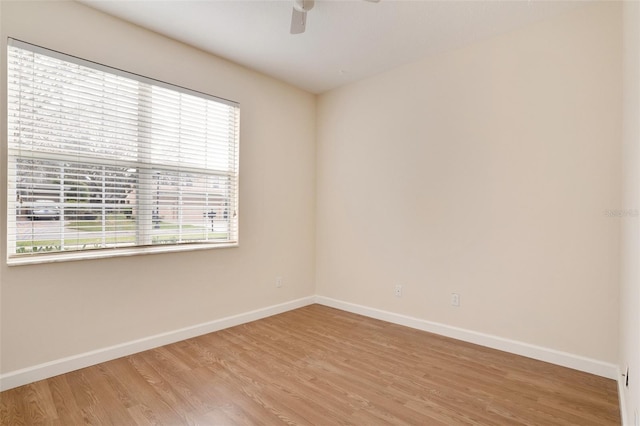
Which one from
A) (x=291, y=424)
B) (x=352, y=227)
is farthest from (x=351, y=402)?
(x=352, y=227)

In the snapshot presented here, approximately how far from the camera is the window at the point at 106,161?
2.33 meters

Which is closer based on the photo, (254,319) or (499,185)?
(499,185)

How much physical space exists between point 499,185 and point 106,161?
3.39m

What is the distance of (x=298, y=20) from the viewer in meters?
2.39

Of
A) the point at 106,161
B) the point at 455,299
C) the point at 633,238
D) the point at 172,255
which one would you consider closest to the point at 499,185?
the point at 455,299

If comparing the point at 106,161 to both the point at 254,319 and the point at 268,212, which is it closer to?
the point at 268,212

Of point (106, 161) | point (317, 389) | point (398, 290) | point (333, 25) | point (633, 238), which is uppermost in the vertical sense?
point (333, 25)

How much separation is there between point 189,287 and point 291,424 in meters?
1.81

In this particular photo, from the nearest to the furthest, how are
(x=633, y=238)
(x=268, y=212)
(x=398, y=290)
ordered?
(x=633, y=238), (x=398, y=290), (x=268, y=212)

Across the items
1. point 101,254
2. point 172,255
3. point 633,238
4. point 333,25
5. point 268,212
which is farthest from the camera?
point 268,212

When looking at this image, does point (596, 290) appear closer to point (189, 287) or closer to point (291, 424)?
point (291, 424)

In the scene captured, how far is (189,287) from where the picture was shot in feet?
10.6

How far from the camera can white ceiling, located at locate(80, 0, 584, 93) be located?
8.28 feet

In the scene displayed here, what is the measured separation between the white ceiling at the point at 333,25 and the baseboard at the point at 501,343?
8.98 ft
